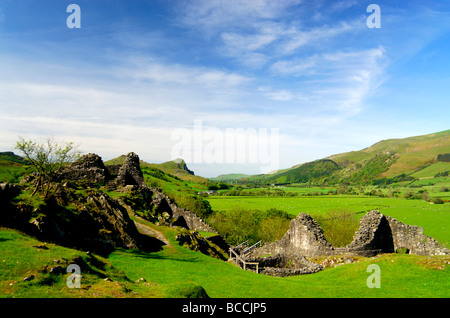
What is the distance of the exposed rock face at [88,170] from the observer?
41594 mm

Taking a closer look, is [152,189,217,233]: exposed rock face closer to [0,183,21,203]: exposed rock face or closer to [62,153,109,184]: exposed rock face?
[62,153,109,184]: exposed rock face

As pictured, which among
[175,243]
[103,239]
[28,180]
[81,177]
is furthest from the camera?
[81,177]

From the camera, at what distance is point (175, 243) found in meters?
25.5

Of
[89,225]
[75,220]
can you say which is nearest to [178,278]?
[89,225]

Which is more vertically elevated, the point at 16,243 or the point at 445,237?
the point at 16,243

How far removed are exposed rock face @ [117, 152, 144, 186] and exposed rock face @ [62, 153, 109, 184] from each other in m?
3.23

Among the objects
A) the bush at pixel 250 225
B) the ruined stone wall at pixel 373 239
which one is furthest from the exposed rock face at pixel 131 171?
the bush at pixel 250 225

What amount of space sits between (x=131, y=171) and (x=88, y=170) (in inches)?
280

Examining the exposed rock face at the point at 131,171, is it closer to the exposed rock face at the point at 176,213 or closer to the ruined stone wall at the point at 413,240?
the exposed rock face at the point at 176,213

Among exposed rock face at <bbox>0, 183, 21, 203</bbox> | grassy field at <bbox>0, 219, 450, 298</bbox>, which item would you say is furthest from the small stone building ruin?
exposed rock face at <bbox>0, 183, 21, 203</bbox>
